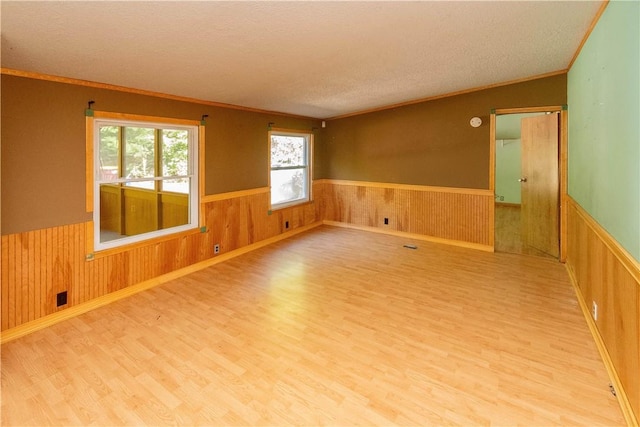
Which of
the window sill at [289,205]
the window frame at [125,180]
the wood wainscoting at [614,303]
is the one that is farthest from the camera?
the window sill at [289,205]

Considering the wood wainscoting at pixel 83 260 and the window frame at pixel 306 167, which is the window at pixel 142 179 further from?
the window frame at pixel 306 167

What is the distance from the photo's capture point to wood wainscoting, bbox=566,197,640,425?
170cm

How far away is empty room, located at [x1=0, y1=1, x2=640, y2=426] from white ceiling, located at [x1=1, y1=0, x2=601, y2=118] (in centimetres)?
2

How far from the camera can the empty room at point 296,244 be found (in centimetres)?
190

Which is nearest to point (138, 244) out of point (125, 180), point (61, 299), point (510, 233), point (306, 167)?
point (125, 180)

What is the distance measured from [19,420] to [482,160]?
17.4 ft

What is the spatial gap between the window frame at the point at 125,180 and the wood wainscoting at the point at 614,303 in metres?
3.84

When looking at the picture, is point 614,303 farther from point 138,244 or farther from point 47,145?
point 47,145

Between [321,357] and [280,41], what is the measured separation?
222cm

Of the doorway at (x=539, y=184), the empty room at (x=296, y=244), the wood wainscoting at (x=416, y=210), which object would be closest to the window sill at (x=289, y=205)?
the empty room at (x=296, y=244)

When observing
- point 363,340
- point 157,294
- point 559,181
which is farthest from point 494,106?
point 157,294

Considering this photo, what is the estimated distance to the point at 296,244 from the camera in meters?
5.28

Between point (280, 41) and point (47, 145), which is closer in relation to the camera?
point (280, 41)

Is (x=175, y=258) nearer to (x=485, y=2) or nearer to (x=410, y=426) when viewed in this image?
(x=410, y=426)
